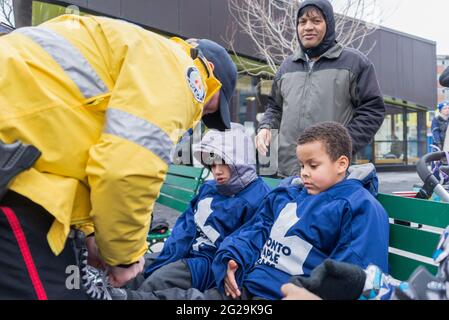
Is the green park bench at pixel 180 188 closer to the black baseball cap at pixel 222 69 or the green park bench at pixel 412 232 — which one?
the black baseball cap at pixel 222 69

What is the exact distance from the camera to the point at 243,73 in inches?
482

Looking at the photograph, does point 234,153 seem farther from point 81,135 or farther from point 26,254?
point 26,254

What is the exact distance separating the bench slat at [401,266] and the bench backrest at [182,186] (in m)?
1.99

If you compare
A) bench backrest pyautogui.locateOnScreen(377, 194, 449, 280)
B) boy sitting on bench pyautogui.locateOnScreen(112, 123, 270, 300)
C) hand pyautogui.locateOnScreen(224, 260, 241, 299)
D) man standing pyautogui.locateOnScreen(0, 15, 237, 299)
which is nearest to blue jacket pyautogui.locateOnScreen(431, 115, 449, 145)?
boy sitting on bench pyautogui.locateOnScreen(112, 123, 270, 300)

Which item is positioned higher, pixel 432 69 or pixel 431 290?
pixel 432 69

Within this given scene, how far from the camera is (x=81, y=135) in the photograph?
53.8 inches

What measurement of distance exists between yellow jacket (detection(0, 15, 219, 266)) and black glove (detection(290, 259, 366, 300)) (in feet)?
1.95

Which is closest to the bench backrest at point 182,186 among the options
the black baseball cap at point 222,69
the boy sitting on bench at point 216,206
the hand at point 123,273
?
the boy sitting on bench at point 216,206

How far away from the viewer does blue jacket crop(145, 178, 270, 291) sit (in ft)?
→ 8.89

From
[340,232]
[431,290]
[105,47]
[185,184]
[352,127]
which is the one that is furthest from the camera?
[185,184]

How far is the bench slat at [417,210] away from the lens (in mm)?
1922
